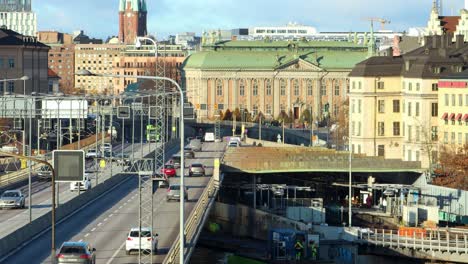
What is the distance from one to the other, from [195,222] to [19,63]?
363 feet

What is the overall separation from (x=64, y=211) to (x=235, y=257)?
11.4m

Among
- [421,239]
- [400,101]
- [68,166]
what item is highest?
[400,101]

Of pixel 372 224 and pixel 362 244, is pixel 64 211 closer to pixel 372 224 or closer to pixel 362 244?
pixel 362 244

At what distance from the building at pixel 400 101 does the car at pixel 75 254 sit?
67.1m

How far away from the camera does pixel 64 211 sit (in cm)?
8031

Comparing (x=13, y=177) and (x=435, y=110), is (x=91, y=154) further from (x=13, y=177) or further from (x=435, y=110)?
(x=435, y=110)

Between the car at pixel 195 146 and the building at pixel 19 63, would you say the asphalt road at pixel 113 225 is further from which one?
the building at pixel 19 63

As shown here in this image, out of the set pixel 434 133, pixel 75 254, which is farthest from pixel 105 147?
pixel 75 254

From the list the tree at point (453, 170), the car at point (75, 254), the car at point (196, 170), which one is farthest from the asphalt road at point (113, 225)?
the tree at point (453, 170)

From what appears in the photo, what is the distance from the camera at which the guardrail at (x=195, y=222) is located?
60375 millimetres

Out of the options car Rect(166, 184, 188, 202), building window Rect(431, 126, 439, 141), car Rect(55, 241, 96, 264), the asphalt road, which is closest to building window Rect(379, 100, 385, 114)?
building window Rect(431, 126, 439, 141)

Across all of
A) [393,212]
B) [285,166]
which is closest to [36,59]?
[285,166]

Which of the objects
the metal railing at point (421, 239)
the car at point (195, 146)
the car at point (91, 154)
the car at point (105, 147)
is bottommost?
the metal railing at point (421, 239)

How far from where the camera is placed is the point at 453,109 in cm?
12481
